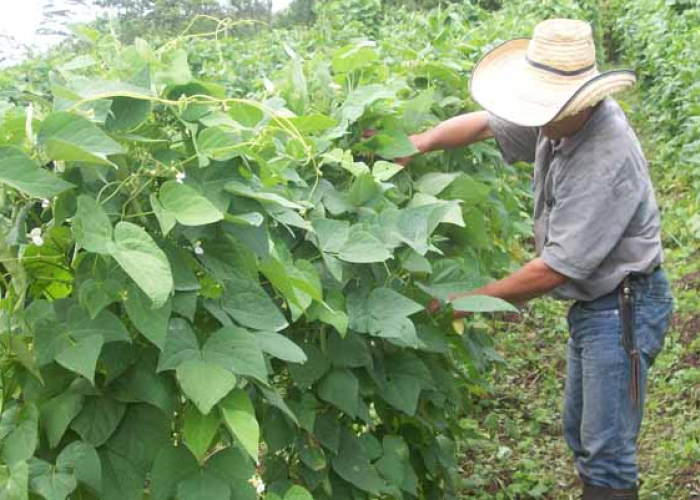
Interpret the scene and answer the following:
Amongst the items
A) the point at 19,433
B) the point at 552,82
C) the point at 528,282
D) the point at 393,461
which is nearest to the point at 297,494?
the point at 19,433

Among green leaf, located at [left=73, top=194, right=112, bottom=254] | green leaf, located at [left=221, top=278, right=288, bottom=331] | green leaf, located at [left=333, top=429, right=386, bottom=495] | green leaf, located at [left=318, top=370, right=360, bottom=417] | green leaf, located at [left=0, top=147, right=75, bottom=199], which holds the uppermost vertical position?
green leaf, located at [left=0, top=147, right=75, bottom=199]

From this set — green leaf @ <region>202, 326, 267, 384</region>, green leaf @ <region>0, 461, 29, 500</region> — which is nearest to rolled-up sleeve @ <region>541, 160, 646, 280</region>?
green leaf @ <region>202, 326, 267, 384</region>

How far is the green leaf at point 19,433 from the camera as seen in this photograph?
1.45 meters

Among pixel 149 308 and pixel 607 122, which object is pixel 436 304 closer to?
pixel 607 122

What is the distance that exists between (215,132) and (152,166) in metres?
0.11

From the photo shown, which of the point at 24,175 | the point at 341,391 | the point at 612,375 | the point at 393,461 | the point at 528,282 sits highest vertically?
the point at 24,175

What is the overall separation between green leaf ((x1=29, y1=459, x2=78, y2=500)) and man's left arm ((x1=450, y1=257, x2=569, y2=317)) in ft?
5.15

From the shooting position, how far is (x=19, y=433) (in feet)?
4.82

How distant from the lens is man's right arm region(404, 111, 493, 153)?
2967 mm

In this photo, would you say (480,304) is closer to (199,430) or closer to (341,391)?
(341,391)

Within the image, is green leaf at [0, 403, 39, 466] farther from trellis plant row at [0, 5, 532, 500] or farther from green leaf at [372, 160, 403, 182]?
green leaf at [372, 160, 403, 182]

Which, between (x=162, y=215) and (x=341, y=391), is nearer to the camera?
(x=162, y=215)

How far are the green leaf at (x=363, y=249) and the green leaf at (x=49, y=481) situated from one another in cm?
80

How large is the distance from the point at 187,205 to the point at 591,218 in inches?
64.0
